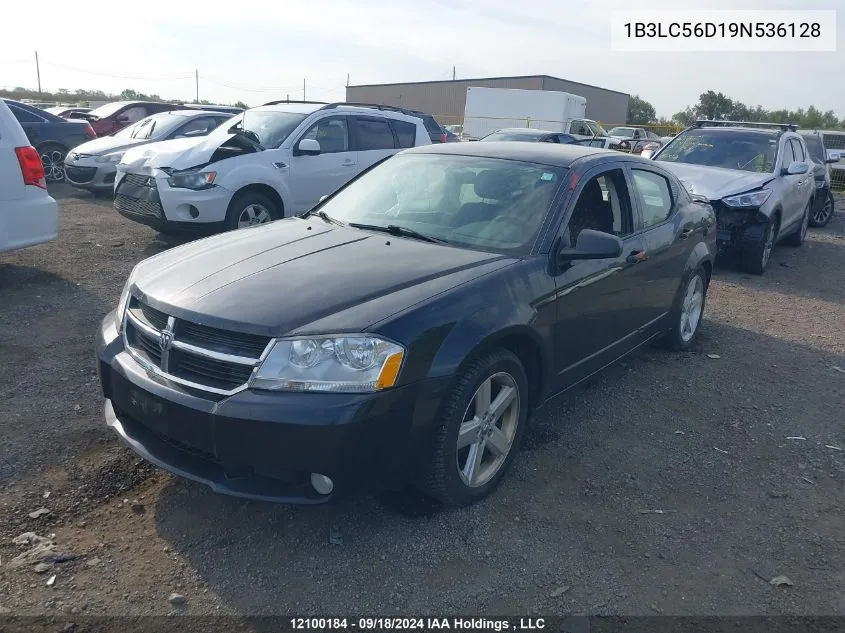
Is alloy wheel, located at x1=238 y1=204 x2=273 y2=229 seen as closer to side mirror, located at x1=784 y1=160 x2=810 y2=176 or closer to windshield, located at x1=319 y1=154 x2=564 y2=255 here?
windshield, located at x1=319 y1=154 x2=564 y2=255

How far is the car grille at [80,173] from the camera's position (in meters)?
12.4

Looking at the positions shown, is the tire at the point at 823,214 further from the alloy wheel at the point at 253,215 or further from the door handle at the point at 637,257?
the door handle at the point at 637,257

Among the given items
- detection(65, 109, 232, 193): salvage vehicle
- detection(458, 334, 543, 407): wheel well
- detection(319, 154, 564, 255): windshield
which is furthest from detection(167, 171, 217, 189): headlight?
detection(458, 334, 543, 407): wheel well

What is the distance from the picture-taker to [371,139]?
389 inches

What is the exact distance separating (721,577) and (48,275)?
6694mm

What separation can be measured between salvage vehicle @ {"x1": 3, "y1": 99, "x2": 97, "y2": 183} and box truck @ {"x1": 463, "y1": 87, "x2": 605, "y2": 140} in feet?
69.8

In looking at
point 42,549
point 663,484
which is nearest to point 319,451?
point 42,549

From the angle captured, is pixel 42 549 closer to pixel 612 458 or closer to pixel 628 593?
pixel 628 593

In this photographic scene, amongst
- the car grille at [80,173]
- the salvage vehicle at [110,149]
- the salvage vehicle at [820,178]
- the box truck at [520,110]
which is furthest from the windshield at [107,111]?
the box truck at [520,110]

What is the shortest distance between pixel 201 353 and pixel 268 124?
22.9 ft

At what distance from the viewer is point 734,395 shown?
5.29m

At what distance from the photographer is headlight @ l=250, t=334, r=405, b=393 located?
2898mm

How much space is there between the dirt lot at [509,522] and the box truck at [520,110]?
91.3ft

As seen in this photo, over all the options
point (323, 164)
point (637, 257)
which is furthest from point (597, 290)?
point (323, 164)
